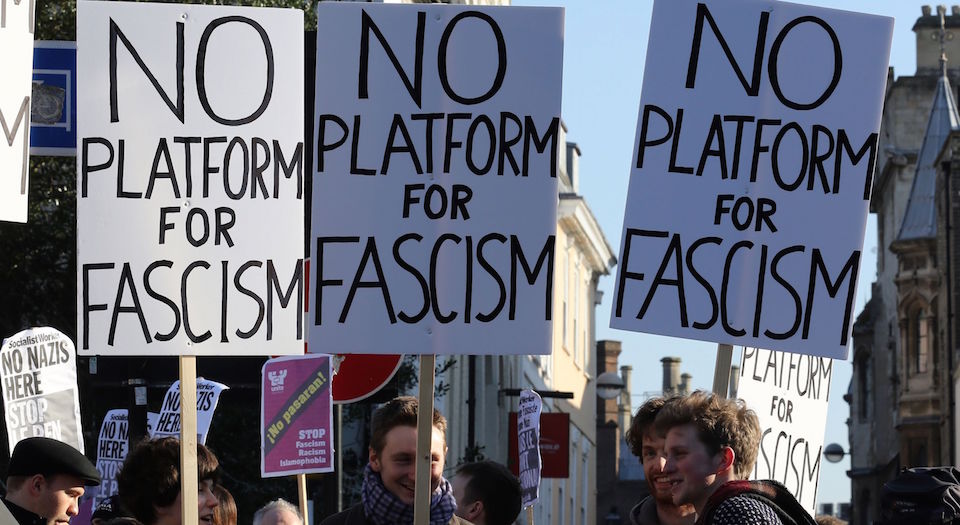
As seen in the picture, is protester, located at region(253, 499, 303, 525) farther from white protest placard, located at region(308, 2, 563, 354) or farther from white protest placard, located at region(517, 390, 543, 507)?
white protest placard, located at region(517, 390, 543, 507)

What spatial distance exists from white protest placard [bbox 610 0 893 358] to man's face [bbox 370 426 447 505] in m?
1.05

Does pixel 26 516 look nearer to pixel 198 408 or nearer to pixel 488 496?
pixel 488 496

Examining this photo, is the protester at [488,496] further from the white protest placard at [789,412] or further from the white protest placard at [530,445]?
the white protest placard at [530,445]

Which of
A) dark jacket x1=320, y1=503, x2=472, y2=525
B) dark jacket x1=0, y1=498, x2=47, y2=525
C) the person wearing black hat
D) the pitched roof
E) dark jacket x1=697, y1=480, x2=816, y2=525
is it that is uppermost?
the pitched roof

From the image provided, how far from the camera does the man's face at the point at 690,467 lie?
5.71 meters

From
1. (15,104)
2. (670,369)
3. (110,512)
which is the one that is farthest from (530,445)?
(670,369)

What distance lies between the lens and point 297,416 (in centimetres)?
1133

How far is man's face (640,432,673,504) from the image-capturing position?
254 inches

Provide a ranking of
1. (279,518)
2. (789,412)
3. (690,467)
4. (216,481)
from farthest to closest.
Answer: (789,412), (279,518), (216,481), (690,467)

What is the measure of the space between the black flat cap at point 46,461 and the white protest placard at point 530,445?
796 cm

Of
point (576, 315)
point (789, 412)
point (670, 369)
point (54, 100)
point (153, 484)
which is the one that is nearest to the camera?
point (153, 484)

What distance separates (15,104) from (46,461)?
1.28 metres

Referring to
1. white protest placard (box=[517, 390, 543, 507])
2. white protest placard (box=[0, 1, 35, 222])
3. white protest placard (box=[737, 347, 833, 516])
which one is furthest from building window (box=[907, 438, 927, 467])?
white protest placard (box=[0, 1, 35, 222])

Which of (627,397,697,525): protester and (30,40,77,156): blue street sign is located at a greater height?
(30,40,77,156): blue street sign
